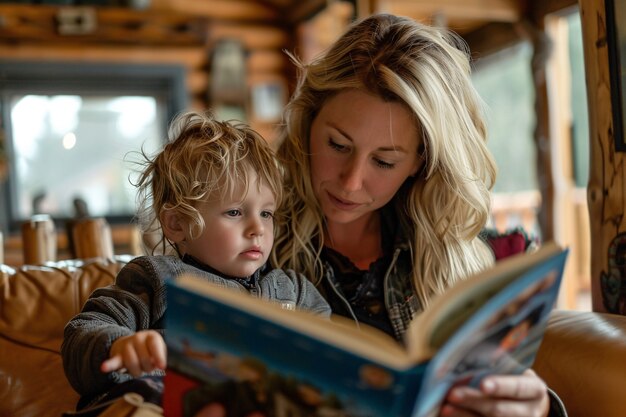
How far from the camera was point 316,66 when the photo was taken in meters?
1.71

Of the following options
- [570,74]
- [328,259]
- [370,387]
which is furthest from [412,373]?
[570,74]

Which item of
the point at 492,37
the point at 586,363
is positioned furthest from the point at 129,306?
the point at 492,37

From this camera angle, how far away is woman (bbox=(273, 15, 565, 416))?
1.58m

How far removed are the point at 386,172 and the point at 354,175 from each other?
10 centimetres

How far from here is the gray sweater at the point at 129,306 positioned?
115 centimetres

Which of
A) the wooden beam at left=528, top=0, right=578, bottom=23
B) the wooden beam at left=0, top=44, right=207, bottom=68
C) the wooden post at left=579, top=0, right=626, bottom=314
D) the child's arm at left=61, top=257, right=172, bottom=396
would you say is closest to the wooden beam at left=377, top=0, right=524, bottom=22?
the wooden beam at left=528, top=0, right=578, bottom=23

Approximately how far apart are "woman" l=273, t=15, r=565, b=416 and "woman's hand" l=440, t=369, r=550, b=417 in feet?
1.91

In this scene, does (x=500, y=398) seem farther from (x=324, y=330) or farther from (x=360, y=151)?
(x=360, y=151)

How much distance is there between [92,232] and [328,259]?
1.05 meters

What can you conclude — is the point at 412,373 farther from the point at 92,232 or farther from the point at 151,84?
the point at 151,84

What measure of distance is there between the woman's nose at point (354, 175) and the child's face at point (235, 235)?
215mm

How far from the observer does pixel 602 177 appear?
1.88 metres

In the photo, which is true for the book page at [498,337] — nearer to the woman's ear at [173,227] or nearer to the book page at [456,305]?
the book page at [456,305]

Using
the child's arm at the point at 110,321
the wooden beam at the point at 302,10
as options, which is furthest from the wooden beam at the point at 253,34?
the child's arm at the point at 110,321
